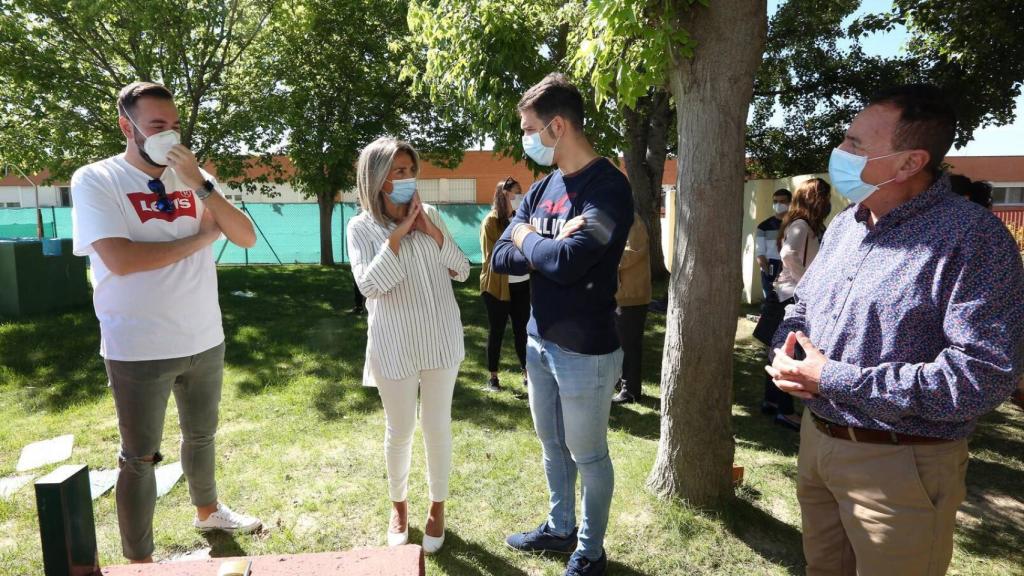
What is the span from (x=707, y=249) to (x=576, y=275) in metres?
1.14

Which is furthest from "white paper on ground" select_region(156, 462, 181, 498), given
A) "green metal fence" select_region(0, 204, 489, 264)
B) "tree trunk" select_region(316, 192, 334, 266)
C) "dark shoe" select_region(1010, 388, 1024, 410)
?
"green metal fence" select_region(0, 204, 489, 264)

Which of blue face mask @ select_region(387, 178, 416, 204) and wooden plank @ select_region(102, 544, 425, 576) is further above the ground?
blue face mask @ select_region(387, 178, 416, 204)

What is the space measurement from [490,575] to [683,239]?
6.44 feet

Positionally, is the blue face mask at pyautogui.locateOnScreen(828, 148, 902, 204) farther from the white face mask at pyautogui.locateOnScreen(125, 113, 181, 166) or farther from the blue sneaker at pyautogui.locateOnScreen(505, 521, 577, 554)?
the white face mask at pyautogui.locateOnScreen(125, 113, 181, 166)

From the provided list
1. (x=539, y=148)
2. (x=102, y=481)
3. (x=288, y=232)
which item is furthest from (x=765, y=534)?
(x=288, y=232)

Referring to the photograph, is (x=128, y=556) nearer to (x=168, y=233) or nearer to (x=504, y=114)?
(x=168, y=233)

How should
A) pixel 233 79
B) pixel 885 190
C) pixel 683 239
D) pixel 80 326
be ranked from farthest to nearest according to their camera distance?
pixel 233 79 → pixel 80 326 → pixel 683 239 → pixel 885 190

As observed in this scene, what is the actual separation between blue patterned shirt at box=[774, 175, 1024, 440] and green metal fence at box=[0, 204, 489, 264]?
16.4 metres

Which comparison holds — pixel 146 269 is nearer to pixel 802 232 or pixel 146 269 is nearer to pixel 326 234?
pixel 802 232

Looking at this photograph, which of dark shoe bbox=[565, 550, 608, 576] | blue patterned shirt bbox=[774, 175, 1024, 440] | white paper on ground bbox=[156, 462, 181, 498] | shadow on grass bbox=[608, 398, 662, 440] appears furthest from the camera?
shadow on grass bbox=[608, 398, 662, 440]

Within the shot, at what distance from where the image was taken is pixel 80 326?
314 inches

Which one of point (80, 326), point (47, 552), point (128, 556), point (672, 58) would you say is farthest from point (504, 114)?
point (80, 326)

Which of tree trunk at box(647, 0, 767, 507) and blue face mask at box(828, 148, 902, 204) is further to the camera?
tree trunk at box(647, 0, 767, 507)

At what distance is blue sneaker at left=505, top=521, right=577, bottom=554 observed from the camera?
302 centimetres
